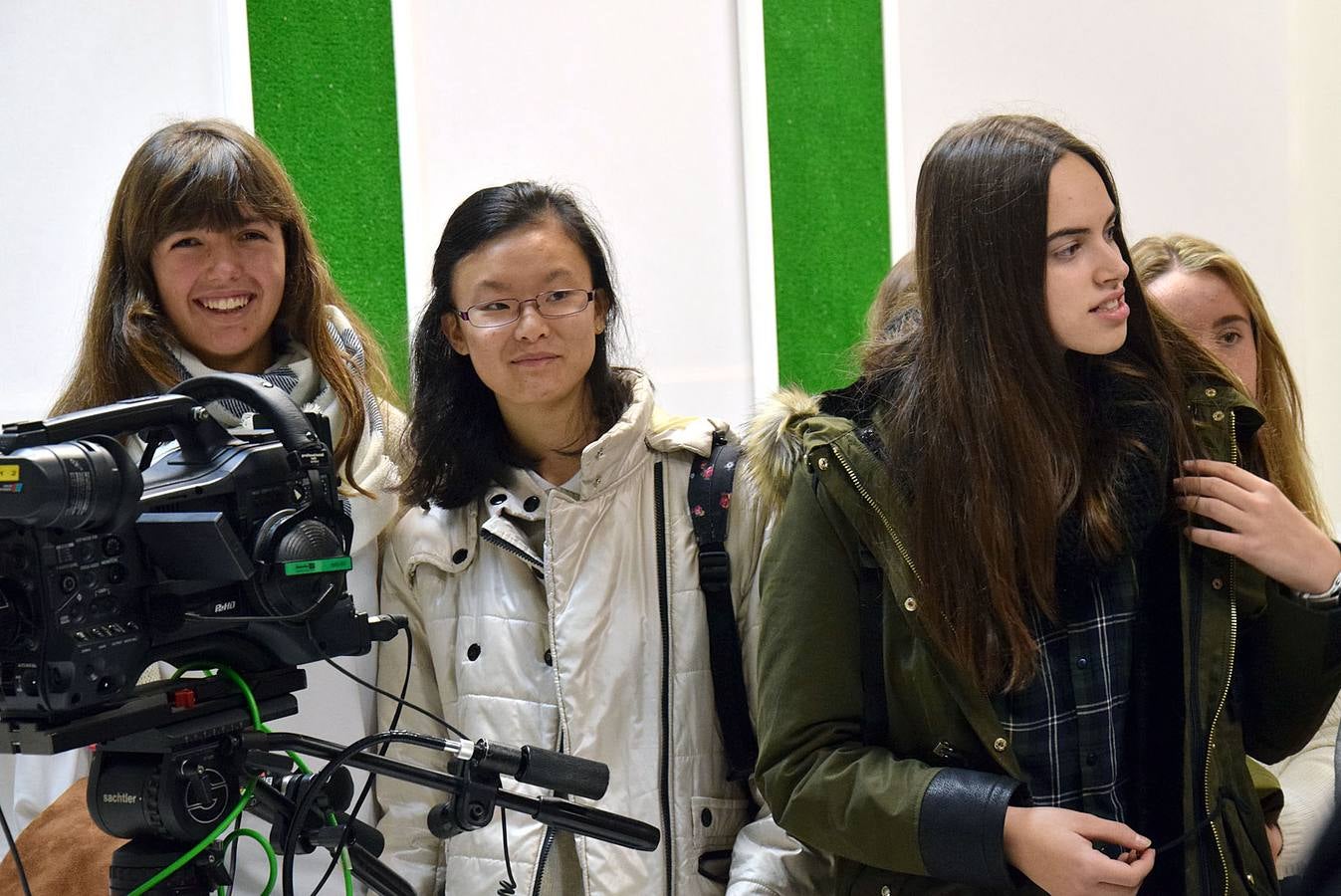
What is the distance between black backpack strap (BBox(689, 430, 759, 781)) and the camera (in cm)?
194

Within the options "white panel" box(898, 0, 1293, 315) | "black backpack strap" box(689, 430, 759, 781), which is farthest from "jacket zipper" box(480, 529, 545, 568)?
"white panel" box(898, 0, 1293, 315)

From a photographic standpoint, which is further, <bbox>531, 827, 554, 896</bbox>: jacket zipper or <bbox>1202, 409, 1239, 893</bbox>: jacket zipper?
<bbox>531, 827, 554, 896</bbox>: jacket zipper

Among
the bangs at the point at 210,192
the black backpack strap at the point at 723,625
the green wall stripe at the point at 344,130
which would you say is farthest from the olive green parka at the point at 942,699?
the green wall stripe at the point at 344,130

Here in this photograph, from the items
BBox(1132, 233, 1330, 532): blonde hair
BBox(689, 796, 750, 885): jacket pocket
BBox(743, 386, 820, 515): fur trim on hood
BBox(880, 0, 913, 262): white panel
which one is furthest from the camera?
BBox(880, 0, 913, 262): white panel

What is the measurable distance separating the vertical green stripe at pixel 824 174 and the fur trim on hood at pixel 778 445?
166 centimetres

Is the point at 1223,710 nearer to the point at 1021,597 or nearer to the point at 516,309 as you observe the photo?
the point at 1021,597

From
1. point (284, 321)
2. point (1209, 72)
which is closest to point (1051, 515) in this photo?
point (284, 321)

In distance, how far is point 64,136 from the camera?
8.54 ft

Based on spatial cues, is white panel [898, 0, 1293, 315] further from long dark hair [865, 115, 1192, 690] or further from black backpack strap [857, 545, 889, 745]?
black backpack strap [857, 545, 889, 745]

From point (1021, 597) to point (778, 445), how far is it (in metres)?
0.36

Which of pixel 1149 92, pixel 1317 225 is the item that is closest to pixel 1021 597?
pixel 1149 92

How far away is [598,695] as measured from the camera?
1961 millimetres

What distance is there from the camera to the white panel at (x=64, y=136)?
8.41ft

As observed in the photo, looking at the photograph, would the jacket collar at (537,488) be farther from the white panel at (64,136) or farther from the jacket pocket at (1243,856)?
the white panel at (64,136)
